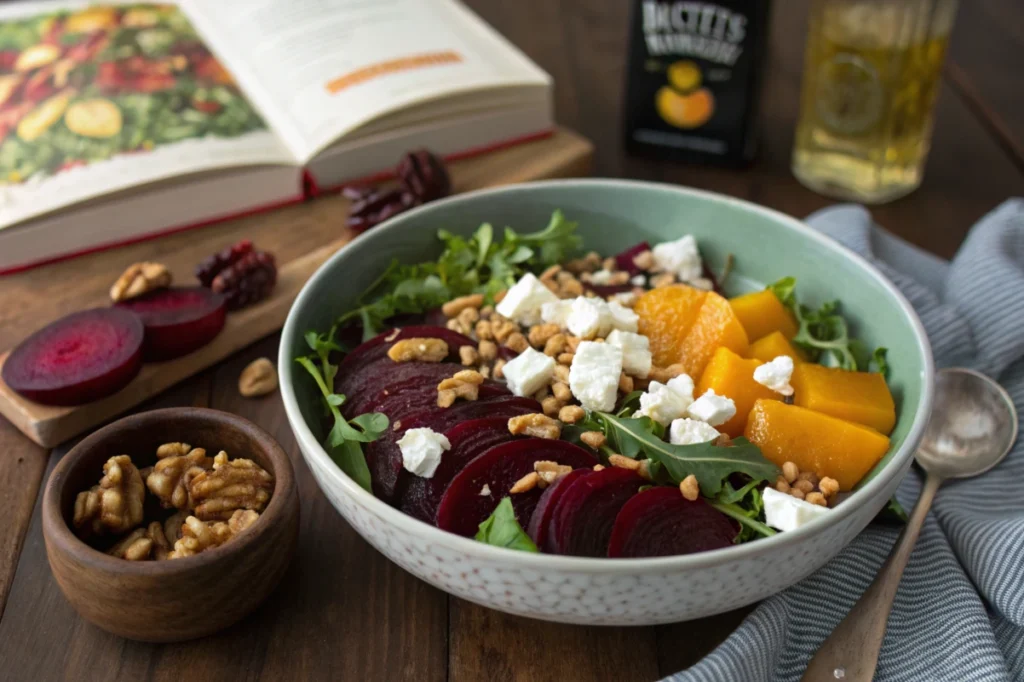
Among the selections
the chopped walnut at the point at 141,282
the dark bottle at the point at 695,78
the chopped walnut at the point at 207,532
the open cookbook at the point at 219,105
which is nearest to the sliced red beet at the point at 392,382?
the chopped walnut at the point at 207,532

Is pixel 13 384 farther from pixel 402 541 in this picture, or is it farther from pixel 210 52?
pixel 210 52

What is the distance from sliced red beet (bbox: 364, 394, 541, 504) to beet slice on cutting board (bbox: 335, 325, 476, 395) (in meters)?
0.14

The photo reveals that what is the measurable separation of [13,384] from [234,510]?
54cm

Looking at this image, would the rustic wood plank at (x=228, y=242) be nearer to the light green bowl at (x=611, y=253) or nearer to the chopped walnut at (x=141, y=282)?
the chopped walnut at (x=141, y=282)

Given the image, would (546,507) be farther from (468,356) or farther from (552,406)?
(468,356)

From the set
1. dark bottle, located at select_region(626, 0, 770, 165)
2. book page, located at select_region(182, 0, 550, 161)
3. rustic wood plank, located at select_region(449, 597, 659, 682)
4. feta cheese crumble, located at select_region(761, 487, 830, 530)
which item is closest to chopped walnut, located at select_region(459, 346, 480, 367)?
rustic wood plank, located at select_region(449, 597, 659, 682)

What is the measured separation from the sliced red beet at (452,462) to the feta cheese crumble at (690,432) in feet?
0.70

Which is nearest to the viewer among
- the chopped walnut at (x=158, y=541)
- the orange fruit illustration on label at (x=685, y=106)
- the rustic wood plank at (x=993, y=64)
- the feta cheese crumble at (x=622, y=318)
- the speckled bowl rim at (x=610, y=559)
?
the speckled bowl rim at (x=610, y=559)

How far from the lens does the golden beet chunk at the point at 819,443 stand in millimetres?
1262

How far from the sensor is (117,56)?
7.54 feet

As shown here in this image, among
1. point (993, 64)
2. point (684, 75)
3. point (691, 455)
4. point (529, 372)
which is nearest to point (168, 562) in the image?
point (529, 372)

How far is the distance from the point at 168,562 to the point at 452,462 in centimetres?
36

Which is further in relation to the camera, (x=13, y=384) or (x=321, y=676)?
(x=13, y=384)

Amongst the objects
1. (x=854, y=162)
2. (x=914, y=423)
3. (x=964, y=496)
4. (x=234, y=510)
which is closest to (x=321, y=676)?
(x=234, y=510)
